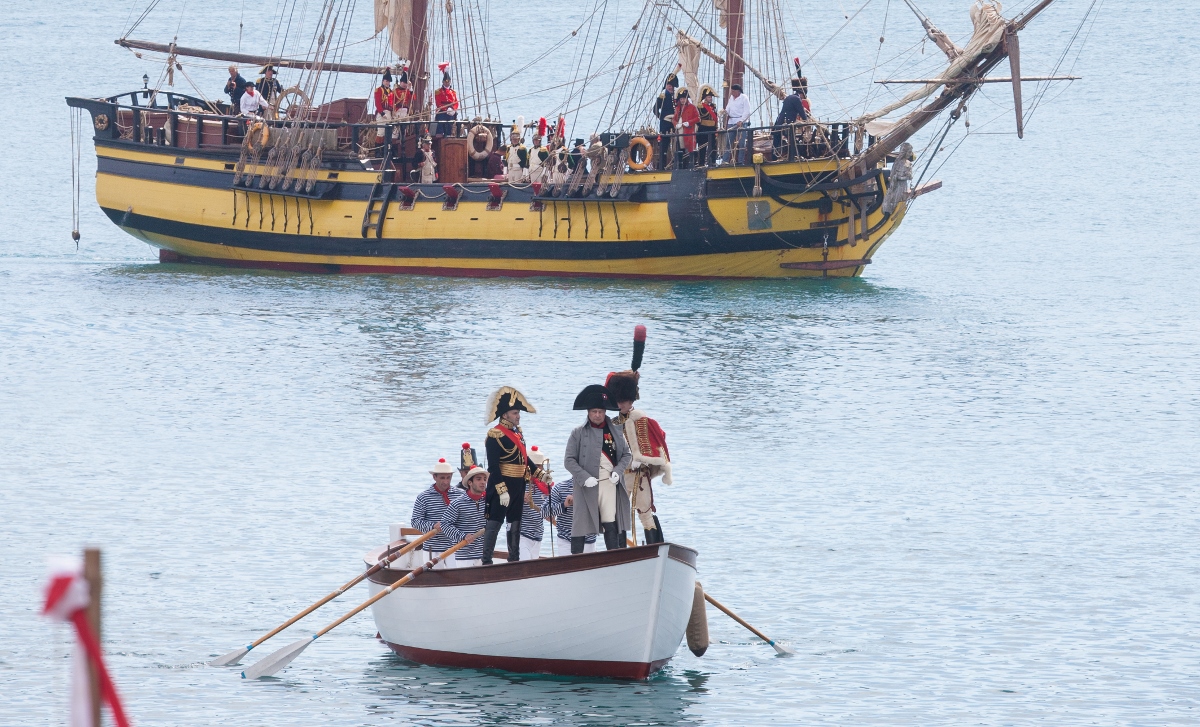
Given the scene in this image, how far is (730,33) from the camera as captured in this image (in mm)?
41031

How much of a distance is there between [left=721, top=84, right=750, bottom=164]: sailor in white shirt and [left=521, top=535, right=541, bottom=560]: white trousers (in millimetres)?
23828

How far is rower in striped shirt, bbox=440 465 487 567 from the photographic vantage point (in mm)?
14453

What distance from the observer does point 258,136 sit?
41.6 metres

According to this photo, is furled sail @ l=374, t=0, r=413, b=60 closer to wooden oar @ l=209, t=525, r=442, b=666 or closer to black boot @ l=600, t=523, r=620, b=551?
wooden oar @ l=209, t=525, r=442, b=666

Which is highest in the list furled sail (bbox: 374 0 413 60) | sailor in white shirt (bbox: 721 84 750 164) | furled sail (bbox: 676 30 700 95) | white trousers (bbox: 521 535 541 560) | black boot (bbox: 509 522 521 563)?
furled sail (bbox: 374 0 413 60)

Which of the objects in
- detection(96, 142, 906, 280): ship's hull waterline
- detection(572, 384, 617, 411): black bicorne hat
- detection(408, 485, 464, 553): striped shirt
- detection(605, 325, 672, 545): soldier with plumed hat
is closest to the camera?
detection(572, 384, 617, 411): black bicorne hat

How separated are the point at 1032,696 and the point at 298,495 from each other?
33.6 feet

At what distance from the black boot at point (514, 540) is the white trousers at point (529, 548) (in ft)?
1.05

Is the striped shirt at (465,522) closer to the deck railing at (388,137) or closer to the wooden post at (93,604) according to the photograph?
the wooden post at (93,604)

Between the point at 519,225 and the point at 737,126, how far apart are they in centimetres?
551

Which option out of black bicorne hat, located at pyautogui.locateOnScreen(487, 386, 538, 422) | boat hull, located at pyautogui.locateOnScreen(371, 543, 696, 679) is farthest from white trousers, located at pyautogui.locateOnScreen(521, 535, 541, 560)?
black bicorne hat, located at pyautogui.locateOnScreen(487, 386, 538, 422)

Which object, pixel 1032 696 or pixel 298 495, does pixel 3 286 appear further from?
pixel 1032 696

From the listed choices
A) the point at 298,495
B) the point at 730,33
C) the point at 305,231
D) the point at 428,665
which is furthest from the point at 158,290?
the point at 428,665

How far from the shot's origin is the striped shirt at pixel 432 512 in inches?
576
